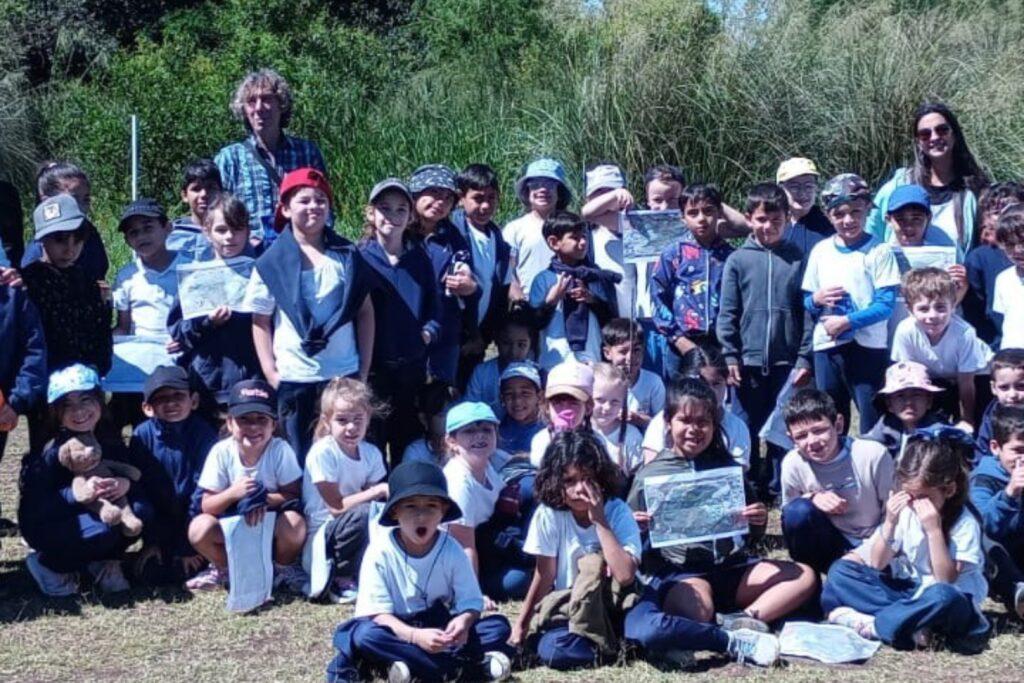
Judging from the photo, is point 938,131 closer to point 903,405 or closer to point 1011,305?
point 1011,305

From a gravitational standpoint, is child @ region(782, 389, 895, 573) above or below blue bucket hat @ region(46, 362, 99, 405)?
below

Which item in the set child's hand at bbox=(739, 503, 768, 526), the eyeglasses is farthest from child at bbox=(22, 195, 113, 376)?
the eyeglasses

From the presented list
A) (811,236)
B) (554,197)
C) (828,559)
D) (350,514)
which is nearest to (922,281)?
(811,236)

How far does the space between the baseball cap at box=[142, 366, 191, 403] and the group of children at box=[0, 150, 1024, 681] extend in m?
0.01

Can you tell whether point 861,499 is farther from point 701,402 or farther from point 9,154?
point 9,154

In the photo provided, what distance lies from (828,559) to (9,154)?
15.7 metres

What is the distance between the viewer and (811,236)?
8.20 meters

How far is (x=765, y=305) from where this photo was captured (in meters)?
7.84

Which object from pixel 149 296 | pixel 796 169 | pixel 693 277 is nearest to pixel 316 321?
pixel 149 296

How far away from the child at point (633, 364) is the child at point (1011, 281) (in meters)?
1.73

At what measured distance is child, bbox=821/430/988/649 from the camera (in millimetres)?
5957

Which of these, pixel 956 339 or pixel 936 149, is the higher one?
pixel 936 149

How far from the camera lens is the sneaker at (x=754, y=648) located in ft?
19.1

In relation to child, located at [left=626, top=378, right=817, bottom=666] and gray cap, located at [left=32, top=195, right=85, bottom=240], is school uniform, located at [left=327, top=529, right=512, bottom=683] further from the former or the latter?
gray cap, located at [left=32, top=195, right=85, bottom=240]
